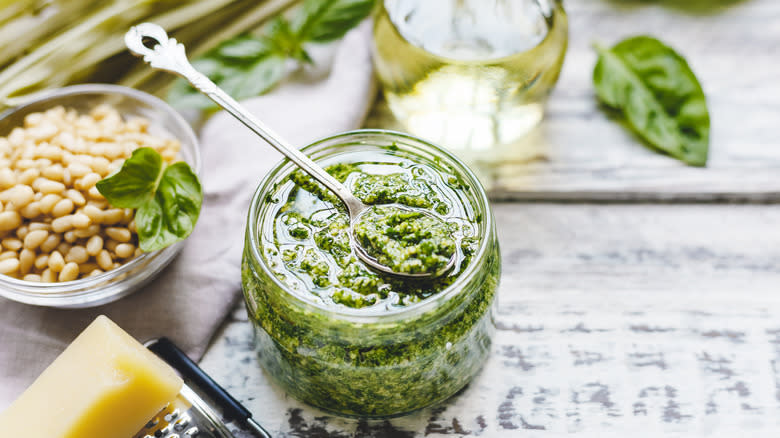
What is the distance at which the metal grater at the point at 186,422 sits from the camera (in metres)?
1.29

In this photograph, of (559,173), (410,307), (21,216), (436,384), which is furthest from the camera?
(559,173)

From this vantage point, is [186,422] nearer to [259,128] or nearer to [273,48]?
[259,128]

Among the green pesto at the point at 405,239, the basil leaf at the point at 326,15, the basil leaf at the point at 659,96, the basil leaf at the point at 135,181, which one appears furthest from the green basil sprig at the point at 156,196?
the basil leaf at the point at 659,96

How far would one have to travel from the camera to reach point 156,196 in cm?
138

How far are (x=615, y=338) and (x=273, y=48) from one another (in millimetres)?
1117

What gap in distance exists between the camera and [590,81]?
193 centimetres

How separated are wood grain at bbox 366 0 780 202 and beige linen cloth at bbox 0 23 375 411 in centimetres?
16

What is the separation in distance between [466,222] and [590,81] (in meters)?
0.85

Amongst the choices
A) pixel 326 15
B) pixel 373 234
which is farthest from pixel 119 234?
pixel 326 15

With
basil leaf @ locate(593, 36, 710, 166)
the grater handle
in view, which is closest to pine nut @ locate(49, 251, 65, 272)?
the grater handle

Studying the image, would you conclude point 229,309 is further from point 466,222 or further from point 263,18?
point 263,18

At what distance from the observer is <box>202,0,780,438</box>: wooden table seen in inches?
54.8

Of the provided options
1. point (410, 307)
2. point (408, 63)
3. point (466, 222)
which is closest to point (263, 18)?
point (408, 63)

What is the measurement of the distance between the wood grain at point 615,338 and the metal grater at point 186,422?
0.39ft
